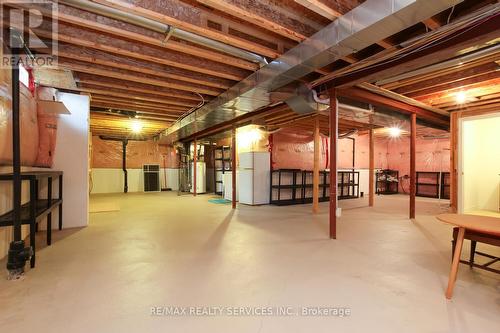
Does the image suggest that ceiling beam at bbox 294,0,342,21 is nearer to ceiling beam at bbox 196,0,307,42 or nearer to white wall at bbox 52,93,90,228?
ceiling beam at bbox 196,0,307,42

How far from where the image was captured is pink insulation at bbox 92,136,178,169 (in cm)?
945

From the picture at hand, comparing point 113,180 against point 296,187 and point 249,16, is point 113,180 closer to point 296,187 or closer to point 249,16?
point 296,187

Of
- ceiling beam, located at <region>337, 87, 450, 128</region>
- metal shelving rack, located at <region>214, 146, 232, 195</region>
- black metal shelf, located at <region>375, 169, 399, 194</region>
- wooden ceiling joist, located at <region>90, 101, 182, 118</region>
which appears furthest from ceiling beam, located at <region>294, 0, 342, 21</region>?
black metal shelf, located at <region>375, 169, 399, 194</region>

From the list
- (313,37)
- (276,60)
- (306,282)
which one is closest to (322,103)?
(276,60)

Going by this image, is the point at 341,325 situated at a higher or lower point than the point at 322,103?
lower

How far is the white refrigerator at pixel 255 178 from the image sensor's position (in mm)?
6316

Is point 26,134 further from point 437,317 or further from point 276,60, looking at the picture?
point 437,317

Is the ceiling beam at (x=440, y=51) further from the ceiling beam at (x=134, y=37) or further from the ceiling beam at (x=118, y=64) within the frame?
the ceiling beam at (x=118, y=64)

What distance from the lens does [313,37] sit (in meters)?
2.34

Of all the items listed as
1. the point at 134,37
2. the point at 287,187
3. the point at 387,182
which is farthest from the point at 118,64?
the point at 387,182

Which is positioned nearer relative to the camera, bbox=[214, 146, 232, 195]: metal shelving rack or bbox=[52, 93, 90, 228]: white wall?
bbox=[52, 93, 90, 228]: white wall

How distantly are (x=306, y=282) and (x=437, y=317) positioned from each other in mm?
872

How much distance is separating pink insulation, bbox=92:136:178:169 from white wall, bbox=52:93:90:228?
6.28 meters

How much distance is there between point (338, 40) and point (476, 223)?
6.16 feet
